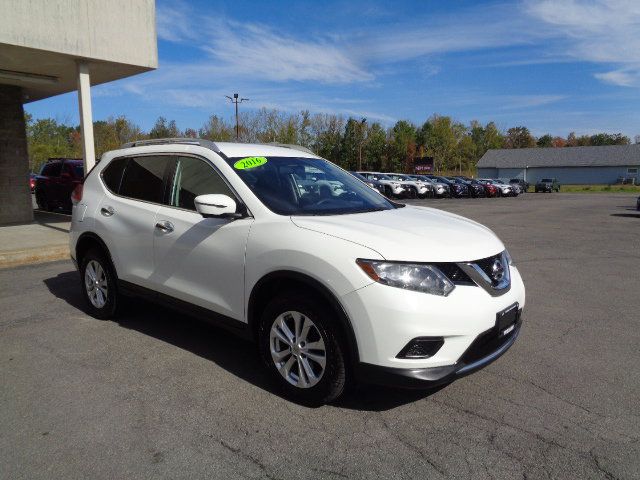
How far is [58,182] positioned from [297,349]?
15.7m

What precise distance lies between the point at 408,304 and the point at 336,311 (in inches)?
17.9

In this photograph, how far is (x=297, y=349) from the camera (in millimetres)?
3355

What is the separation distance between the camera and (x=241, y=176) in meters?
3.90

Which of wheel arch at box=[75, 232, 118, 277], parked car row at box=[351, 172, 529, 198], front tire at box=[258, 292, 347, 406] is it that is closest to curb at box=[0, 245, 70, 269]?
wheel arch at box=[75, 232, 118, 277]

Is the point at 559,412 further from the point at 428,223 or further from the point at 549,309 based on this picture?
the point at 549,309

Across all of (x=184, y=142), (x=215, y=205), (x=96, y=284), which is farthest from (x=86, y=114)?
(x=215, y=205)

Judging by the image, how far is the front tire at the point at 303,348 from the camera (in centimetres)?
315

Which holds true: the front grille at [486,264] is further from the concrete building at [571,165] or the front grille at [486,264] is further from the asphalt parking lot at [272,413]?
the concrete building at [571,165]

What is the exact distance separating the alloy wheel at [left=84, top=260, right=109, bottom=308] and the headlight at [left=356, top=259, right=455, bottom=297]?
3358mm

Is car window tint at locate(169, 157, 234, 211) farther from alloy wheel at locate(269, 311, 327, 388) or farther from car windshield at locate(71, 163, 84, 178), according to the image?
car windshield at locate(71, 163, 84, 178)

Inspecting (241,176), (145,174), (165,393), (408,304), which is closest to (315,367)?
(408,304)

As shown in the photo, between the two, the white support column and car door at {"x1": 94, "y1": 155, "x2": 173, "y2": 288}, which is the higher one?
the white support column

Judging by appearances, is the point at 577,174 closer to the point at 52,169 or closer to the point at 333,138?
the point at 333,138

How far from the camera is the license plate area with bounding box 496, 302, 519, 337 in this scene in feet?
10.5
